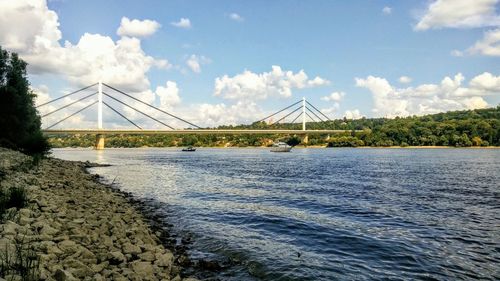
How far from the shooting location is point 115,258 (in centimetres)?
844

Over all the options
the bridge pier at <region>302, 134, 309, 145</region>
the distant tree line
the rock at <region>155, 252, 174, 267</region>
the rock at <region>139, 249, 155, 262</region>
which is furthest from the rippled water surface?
the bridge pier at <region>302, 134, 309, 145</region>

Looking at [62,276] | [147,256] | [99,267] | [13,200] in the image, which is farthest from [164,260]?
[13,200]

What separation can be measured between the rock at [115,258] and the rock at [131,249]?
0.64 metres

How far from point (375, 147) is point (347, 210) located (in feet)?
409

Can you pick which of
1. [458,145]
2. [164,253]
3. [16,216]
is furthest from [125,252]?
[458,145]

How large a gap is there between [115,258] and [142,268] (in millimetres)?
770

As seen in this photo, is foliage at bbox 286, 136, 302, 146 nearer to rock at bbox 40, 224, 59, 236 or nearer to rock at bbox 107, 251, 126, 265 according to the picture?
rock at bbox 40, 224, 59, 236

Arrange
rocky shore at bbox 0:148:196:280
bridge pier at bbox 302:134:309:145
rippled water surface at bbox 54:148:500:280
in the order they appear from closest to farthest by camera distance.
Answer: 1. rocky shore at bbox 0:148:196:280
2. rippled water surface at bbox 54:148:500:280
3. bridge pier at bbox 302:134:309:145

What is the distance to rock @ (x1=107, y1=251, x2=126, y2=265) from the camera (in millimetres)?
8367

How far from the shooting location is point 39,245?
789 centimetres

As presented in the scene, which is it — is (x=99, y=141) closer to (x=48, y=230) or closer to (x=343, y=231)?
(x=343, y=231)

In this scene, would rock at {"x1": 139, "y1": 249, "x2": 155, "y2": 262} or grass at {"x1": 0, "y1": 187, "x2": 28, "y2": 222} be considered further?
grass at {"x1": 0, "y1": 187, "x2": 28, "y2": 222}

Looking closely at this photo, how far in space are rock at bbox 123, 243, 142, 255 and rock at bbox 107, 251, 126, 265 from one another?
64 cm

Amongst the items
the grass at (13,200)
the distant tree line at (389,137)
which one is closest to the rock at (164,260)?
the grass at (13,200)
